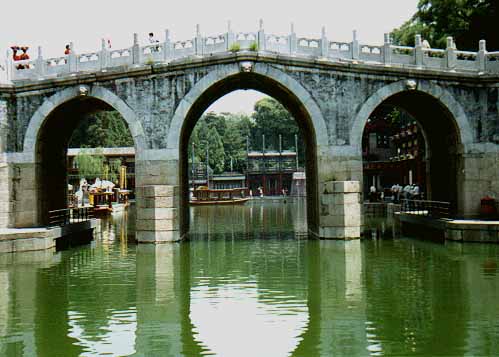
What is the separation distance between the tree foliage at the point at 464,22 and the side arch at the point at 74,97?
19115 millimetres

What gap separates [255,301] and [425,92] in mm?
13585

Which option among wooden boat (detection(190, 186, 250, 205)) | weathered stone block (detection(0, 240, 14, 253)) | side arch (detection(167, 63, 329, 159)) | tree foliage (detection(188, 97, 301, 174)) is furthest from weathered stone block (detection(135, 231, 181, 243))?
tree foliage (detection(188, 97, 301, 174))

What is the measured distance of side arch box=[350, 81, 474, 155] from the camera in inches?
827

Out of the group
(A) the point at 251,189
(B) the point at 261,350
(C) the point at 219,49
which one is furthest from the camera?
(A) the point at 251,189

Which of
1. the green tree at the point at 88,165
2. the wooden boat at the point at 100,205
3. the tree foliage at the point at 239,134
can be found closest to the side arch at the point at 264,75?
the wooden boat at the point at 100,205

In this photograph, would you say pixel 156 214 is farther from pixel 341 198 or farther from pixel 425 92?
pixel 425 92

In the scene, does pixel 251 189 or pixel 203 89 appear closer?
pixel 203 89

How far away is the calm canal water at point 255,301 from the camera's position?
832cm

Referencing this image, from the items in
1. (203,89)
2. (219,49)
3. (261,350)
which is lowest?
(261,350)

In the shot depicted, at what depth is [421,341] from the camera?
824cm

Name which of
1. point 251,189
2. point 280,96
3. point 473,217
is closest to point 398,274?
point 473,217

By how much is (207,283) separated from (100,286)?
2.52 m

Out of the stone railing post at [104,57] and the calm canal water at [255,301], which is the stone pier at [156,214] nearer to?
the calm canal water at [255,301]

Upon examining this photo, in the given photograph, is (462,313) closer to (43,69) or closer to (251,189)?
(43,69)
